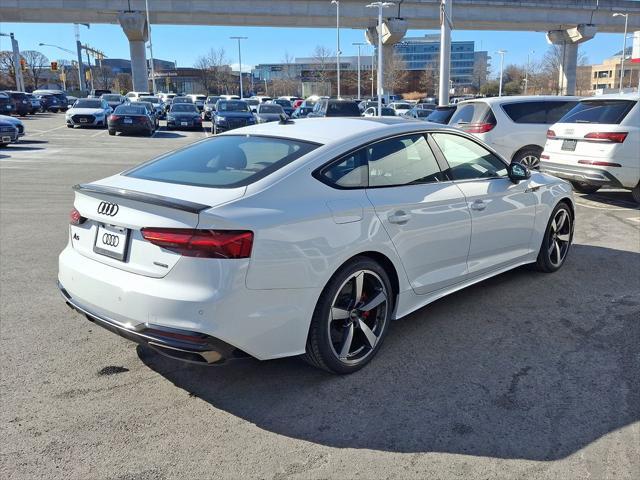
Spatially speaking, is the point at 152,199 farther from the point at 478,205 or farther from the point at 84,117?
the point at 84,117

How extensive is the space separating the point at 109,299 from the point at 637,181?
857 cm

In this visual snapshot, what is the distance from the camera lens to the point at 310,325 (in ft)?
11.2

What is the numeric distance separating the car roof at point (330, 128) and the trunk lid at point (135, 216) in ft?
3.01

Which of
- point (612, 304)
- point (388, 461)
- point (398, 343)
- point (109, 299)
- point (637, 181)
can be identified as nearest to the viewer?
point (388, 461)

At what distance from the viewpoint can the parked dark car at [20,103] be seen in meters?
39.8

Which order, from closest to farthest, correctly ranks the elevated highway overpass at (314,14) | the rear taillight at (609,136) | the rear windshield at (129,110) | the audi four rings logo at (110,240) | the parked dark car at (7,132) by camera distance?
the audi four rings logo at (110,240), the rear taillight at (609,136), the parked dark car at (7,132), the rear windshield at (129,110), the elevated highway overpass at (314,14)

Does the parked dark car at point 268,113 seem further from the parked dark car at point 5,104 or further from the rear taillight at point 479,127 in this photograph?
the parked dark car at point 5,104

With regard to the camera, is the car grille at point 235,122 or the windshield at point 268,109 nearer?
the car grille at point 235,122

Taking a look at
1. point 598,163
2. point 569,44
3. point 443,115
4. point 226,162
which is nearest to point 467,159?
point 226,162

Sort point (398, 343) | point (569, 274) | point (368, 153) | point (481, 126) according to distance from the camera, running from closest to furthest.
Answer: point (368, 153) < point (398, 343) < point (569, 274) < point (481, 126)

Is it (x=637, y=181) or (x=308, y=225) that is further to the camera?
(x=637, y=181)

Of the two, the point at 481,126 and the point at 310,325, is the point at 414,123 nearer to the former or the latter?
the point at 310,325

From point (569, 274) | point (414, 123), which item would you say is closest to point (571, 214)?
point (569, 274)

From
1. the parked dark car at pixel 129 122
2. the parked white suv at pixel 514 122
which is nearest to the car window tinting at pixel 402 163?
the parked white suv at pixel 514 122
